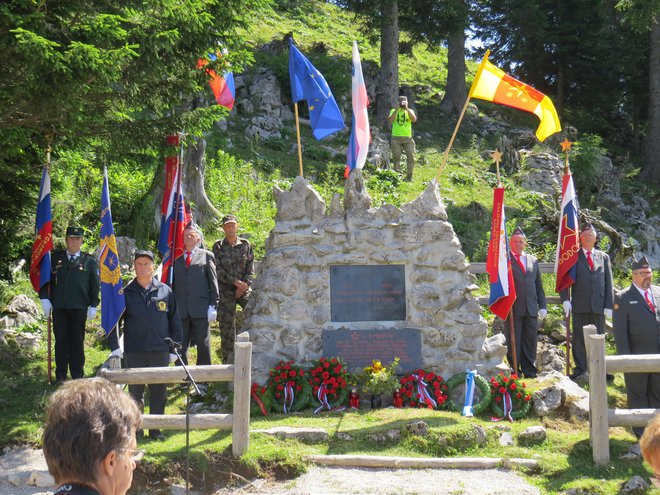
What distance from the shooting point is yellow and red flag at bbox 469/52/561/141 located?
926 centimetres

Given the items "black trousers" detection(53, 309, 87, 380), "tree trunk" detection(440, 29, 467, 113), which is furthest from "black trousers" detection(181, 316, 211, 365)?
"tree trunk" detection(440, 29, 467, 113)

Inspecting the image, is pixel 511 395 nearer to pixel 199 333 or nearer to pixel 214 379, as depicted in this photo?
pixel 214 379

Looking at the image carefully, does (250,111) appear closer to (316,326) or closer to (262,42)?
(262,42)

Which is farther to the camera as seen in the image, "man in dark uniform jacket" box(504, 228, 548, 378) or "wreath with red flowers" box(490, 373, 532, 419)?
"man in dark uniform jacket" box(504, 228, 548, 378)

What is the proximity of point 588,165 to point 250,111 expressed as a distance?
9268 mm

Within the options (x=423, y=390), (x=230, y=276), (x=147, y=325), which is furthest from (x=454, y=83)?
(x=147, y=325)

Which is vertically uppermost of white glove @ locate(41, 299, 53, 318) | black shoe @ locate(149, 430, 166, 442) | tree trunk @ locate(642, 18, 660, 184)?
tree trunk @ locate(642, 18, 660, 184)

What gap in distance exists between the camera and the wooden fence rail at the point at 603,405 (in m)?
6.71

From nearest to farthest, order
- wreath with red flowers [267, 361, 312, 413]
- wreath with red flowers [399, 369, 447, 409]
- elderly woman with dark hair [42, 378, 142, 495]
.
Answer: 1. elderly woman with dark hair [42, 378, 142, 495]
2. wreath with red flowers [267, 361, 312, 413]
3. wreath with red flowers [399, 369, 447, 409]

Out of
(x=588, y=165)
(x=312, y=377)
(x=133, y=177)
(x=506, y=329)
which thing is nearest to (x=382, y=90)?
(x=588, y=165)

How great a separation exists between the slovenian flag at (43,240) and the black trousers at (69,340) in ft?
1.42

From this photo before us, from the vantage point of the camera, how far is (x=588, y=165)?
19469 mm

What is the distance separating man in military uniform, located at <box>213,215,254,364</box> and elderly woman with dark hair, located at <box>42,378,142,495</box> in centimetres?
707

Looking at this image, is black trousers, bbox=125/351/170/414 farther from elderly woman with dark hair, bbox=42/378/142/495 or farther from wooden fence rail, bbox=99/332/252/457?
elderly woman with dark hair, bbox=42/378/142/495
